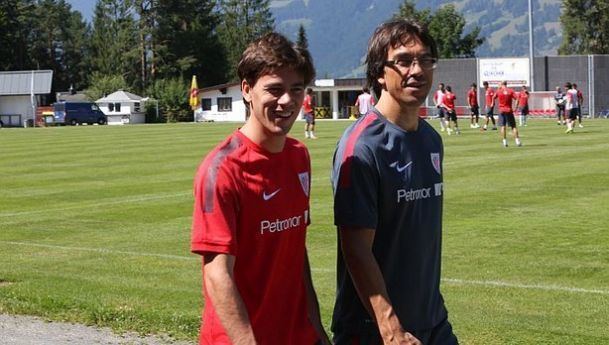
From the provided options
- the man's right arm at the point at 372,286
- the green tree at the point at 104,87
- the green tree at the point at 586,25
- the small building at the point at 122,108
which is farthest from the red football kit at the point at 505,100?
the green tree at the point at 586,25

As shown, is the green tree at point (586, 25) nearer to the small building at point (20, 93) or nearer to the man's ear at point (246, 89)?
the small building at point (20, 93)

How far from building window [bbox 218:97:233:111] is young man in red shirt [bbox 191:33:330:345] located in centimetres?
8817

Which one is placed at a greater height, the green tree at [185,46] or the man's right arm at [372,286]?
the green tree at [185,46]

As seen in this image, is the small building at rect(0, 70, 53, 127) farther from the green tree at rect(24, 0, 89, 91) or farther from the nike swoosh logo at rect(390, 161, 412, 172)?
the nike swoosh logo at rect(390, 161, 412, 172)

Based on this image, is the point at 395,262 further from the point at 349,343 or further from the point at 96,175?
the point at 96,175

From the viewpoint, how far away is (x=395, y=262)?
4.28m

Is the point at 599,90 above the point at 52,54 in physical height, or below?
below

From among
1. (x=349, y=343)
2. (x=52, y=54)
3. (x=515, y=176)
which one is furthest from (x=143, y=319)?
(x=52, y=54)

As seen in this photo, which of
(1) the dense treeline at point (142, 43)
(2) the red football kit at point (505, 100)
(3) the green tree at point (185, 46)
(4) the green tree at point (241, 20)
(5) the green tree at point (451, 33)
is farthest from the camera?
(4) the green tree at point (241, 20)

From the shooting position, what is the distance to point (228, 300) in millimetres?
3793

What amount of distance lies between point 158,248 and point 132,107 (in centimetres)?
8177

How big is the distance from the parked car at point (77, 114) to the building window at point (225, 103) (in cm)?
1004

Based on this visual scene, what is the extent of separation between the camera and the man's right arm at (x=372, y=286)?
412 centimetres

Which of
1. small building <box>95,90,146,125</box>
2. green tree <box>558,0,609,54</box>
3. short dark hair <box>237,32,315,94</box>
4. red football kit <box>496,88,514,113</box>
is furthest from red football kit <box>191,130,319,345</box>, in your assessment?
green tree <box>558,0,609,54</box>
